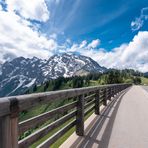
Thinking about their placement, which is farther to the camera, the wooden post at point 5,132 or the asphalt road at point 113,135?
the asphalt road at point 113,135

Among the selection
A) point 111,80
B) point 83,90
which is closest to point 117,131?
point 83,90

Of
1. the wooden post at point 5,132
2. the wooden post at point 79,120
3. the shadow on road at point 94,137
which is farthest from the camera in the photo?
the wooden post at point 79,120

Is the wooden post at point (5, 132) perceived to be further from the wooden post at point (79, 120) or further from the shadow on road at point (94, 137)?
the wooden post at point (79, 120)

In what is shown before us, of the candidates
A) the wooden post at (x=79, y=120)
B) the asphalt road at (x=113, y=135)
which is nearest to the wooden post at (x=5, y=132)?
the asphalt road at (x=113, y=135)

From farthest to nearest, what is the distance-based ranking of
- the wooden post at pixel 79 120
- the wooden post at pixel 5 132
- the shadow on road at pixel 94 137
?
the wooden post at pixel 79 120, the shadow on road at pixel 94 137, the wooden post at pixel 5 132

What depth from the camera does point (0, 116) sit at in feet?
9.29

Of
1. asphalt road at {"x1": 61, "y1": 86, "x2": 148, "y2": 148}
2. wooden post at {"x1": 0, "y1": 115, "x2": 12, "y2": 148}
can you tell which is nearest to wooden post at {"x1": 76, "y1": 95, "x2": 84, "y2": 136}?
asphalt road at {"x1": 61, "y1": 86, "x2": 148, "y2": 148}

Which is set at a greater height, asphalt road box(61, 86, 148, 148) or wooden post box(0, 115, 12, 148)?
wooden post box(0, 115, 12, 148)

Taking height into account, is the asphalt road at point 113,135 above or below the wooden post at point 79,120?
below

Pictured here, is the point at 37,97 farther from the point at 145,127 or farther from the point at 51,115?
the point at 145,127

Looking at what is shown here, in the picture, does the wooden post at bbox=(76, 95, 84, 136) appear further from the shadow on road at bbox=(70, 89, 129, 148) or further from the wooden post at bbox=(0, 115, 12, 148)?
the wooden post at bbox=(0, 115, 12, 148)

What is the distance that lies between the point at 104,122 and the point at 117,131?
165 centimetres

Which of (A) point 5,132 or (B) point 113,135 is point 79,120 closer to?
(B) point 113,135


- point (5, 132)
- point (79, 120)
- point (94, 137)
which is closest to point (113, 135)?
point (94, 137)
